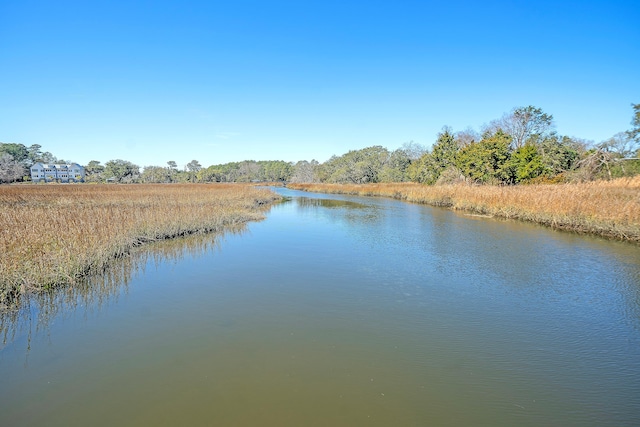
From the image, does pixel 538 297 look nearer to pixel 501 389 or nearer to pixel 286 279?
pixel 501 389

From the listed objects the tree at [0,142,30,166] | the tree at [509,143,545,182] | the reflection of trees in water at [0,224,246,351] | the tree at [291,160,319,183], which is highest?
the tree at [0,142,30,166]

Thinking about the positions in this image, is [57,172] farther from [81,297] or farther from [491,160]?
[81,297]

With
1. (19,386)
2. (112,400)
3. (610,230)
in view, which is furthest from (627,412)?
(610,230)

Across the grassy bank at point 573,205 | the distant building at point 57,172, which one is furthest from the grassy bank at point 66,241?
the distant building at point 57,172

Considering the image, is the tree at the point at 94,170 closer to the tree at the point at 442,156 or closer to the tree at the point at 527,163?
the tree at the point at 442,156

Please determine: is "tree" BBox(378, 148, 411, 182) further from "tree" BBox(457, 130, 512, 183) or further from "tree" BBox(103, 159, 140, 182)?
"tree" BBox(103, 159, 140, 182)

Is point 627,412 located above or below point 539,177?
below

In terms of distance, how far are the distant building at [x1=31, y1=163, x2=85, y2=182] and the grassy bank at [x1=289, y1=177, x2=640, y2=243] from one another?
94.2m

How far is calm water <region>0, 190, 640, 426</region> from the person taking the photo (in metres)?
2.87

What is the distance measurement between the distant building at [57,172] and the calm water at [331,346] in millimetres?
→ 94655

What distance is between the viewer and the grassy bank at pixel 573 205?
1054cm

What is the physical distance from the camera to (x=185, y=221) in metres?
11.3

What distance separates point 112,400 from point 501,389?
12.4 ft

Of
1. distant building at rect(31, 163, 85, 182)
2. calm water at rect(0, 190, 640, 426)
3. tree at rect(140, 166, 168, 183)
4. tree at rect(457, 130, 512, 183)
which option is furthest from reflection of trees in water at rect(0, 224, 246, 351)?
distant building at rect(31, 163, 85, 182)
